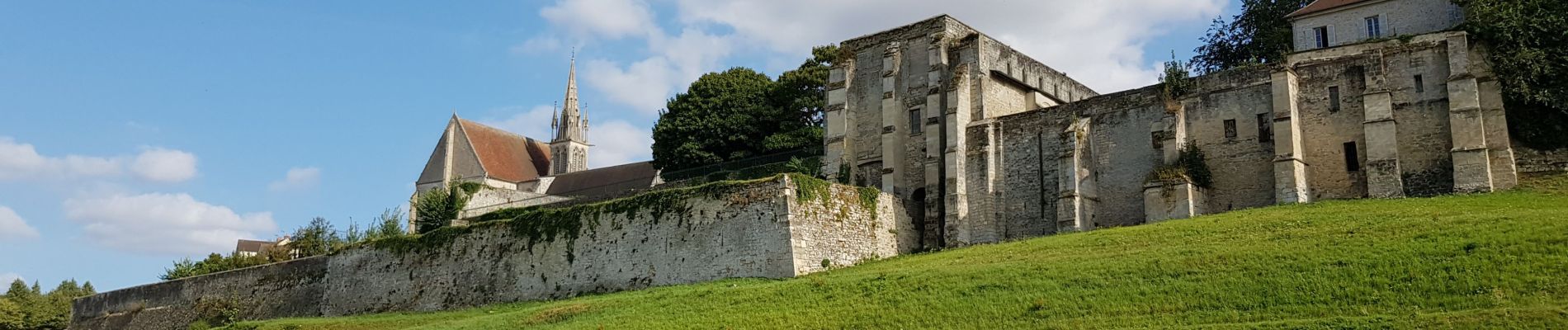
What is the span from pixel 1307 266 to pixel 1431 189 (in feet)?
40.1

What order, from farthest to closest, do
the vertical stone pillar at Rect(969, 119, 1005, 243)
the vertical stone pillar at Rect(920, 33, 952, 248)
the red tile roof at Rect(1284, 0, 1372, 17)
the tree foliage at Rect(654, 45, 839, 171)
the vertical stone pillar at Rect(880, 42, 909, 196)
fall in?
the tree foliage at Rect(654, 45, 839, 171) → the vertical stone pillar at Rect(880, 42, 909, 196) → the vertical stone pillar at Rect(920, 33, 952, 248) → the vertical stone pillar at Rect(969, 119, 1005, 243) → the red tile roof at Rect(1284, 0, 1372, 17)

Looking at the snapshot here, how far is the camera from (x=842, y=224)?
125 feet

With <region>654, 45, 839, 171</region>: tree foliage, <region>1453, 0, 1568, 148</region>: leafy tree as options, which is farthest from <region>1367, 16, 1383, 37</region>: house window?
<region>654, 45, 839, 171</region>: tree foliage

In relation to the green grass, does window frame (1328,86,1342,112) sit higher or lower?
higher

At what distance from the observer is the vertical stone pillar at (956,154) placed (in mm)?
40125

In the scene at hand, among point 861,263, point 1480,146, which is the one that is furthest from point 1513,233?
point 861,263

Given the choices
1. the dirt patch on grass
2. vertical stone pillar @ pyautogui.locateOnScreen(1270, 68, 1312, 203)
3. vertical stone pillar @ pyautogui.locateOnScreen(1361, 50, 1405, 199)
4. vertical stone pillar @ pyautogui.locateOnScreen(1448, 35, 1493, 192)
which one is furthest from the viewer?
vertical stone pillar @ pyautogui.locateOnScreen(1270, 68, 1312, 203)

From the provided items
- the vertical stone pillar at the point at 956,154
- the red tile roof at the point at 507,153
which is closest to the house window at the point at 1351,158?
the vertical stone pillar at the point at 956,154

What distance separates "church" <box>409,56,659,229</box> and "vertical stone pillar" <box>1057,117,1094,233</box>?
2688 cm

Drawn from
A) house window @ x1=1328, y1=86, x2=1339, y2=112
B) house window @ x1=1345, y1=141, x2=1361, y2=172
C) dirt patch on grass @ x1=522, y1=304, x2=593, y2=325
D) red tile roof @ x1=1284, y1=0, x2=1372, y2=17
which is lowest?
dirt patch on grass @ x1=522, y1=304, x2=593, y2=325

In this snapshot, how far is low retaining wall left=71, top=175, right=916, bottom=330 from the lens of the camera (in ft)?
120

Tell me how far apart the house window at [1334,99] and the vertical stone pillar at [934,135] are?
37.6 feet

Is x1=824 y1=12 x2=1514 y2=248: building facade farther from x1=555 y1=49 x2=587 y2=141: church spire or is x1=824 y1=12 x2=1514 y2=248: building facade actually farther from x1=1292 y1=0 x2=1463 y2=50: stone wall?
x1=555 y1=49 x2=587 y2=141: church spire

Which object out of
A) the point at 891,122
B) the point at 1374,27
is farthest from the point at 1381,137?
the point at 891,122
